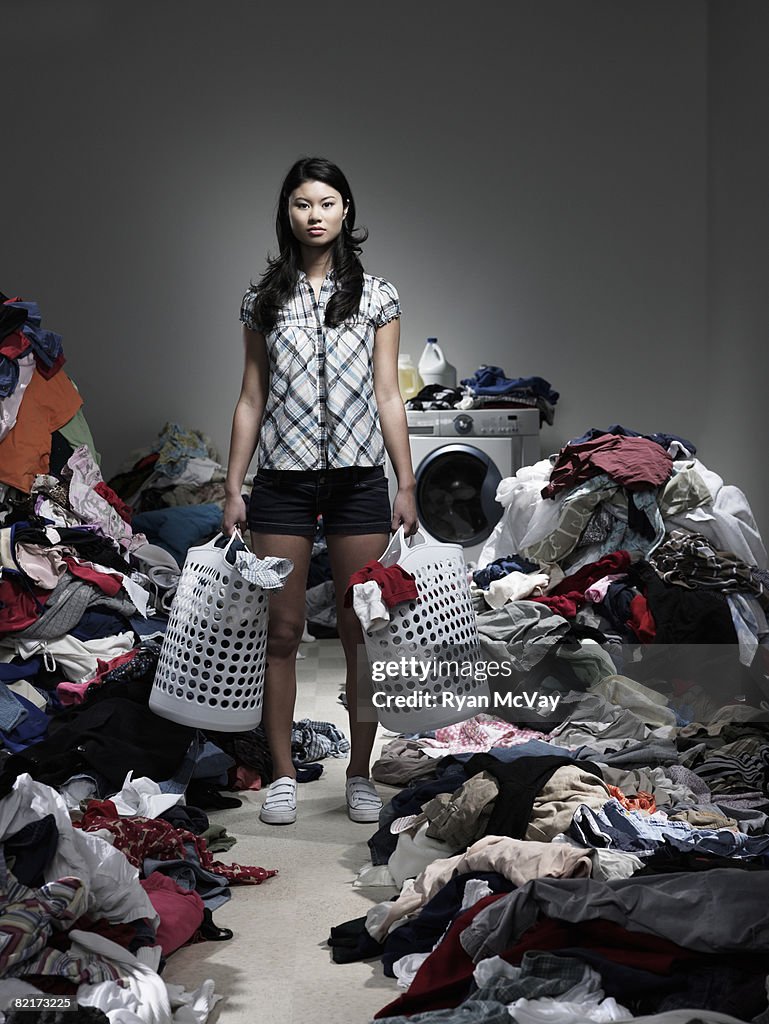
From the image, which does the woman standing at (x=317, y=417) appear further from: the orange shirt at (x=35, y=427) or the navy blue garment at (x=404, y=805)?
the orange shirt at (x=35, y=427)

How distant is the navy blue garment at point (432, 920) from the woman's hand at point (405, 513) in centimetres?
85

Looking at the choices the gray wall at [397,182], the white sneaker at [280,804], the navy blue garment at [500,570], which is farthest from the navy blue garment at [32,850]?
the gray wall at [397,182]

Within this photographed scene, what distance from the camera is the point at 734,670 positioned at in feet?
10.8

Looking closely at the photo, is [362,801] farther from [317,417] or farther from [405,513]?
[317,417]

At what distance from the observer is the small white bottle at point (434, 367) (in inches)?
223

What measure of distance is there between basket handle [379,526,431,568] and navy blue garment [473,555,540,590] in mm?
1179

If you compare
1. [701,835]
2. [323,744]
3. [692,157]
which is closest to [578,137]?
[692,157]

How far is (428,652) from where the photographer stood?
233cm

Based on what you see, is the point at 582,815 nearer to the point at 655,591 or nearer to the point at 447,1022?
the point at 447,1022

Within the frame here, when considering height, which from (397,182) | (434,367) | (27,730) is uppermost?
(397,182)

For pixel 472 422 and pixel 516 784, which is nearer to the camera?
pixel 516 784

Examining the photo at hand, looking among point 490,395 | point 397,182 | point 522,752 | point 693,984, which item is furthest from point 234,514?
point 397,182

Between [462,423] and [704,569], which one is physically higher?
[462,423]

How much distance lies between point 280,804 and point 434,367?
11.0 ft
